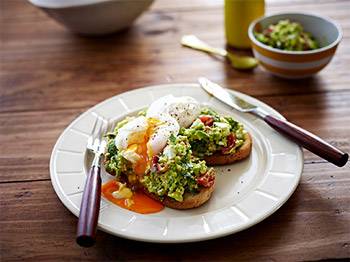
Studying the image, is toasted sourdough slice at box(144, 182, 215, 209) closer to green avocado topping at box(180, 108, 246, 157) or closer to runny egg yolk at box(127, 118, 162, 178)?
runny egg yolk at box(127, 118, 162, 178)

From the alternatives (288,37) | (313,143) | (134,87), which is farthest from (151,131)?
(288,37)

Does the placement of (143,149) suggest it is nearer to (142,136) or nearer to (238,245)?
(142,136)

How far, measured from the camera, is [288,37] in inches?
107

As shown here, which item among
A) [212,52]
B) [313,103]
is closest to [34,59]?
[212,52]

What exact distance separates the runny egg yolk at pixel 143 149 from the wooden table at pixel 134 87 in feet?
0.92

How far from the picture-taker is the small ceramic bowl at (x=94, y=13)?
2.89 meters

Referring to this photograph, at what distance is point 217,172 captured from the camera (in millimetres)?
2102

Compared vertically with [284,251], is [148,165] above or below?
above

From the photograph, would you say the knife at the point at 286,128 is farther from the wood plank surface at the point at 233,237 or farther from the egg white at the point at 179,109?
the egg white at the point at 179,109

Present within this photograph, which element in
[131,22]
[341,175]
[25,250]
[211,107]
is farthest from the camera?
[131,22]

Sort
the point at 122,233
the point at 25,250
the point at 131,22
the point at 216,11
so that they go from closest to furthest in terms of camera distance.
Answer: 1. the point at 122,233
2. the point at 25,250
3. the point at 131,22
4. the point at 216,11

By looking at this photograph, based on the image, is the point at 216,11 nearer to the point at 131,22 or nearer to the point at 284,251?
the point at 131,22

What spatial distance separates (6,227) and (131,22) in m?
1.70

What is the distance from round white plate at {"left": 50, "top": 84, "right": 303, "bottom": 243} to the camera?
174cm
